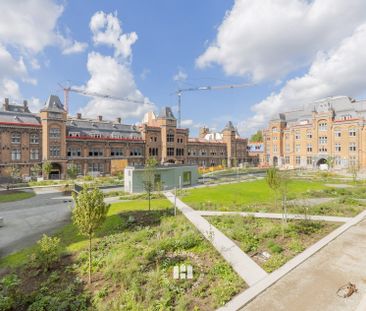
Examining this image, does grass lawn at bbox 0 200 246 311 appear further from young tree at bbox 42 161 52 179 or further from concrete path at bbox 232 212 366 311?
young tree at bbox 42 161 52 179

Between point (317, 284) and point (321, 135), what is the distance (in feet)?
232

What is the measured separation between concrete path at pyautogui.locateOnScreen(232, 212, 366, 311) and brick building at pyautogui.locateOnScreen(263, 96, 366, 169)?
187 feet

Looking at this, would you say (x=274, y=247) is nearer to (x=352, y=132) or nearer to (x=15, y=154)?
(x=15, y=154)

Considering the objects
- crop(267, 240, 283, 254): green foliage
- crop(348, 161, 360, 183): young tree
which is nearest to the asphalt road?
crop(267, 240, 283, 254): green foliage

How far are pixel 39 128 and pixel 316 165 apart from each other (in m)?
76.6

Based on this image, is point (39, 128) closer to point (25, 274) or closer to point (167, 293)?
point (25, 274)

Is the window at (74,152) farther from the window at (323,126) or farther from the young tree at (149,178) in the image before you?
the window at (323,126)

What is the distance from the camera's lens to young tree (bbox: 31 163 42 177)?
44.7 meters

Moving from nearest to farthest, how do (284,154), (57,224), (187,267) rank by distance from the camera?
(187,267)
(57,224)
(284,154)

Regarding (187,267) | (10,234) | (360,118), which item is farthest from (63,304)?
(360,118)

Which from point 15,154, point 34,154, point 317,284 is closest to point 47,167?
point 34,154

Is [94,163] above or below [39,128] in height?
below

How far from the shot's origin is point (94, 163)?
179 ft

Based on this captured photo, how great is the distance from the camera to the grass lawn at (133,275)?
27.7 ft
